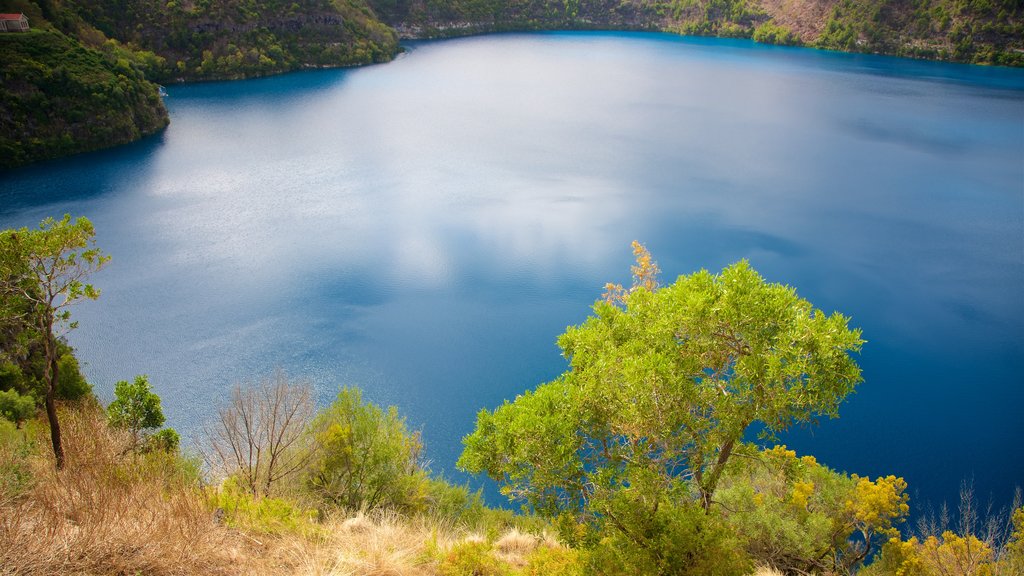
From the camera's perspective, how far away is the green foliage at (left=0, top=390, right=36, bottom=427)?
17.6m

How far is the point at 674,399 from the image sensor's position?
881cm

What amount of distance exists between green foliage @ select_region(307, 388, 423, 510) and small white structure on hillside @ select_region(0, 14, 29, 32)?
55381 mm

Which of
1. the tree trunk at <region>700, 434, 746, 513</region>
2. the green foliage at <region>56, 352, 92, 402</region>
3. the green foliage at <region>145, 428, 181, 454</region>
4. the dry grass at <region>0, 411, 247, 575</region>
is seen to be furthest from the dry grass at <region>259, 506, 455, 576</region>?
the green foliage at <region>56, 352, 92, 402</region>

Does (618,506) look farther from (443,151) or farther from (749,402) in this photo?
(443,151)

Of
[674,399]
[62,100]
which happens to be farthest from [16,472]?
[62,100]

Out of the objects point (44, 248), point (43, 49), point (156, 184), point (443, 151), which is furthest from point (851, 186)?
point (43, 49)

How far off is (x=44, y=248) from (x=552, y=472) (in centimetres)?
1179

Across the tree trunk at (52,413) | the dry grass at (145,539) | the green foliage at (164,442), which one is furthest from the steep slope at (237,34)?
the dry grass at (145,539)

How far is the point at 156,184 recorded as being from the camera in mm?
44156

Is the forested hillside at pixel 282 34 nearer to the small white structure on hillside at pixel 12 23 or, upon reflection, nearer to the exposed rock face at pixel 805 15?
the exposed rock face at pixel 805 15

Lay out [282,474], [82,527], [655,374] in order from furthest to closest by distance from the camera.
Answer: [282,474]
[655,374]
[82,527]

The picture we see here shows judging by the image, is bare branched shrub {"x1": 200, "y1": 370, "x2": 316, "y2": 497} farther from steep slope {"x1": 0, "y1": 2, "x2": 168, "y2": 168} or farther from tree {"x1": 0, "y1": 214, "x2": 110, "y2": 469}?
steep slope {"x1": 0, "y1": 2, "x2": 168, "y2": 168}

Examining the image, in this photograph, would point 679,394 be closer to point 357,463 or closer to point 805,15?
point 357,463

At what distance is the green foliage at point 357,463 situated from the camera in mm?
15516
